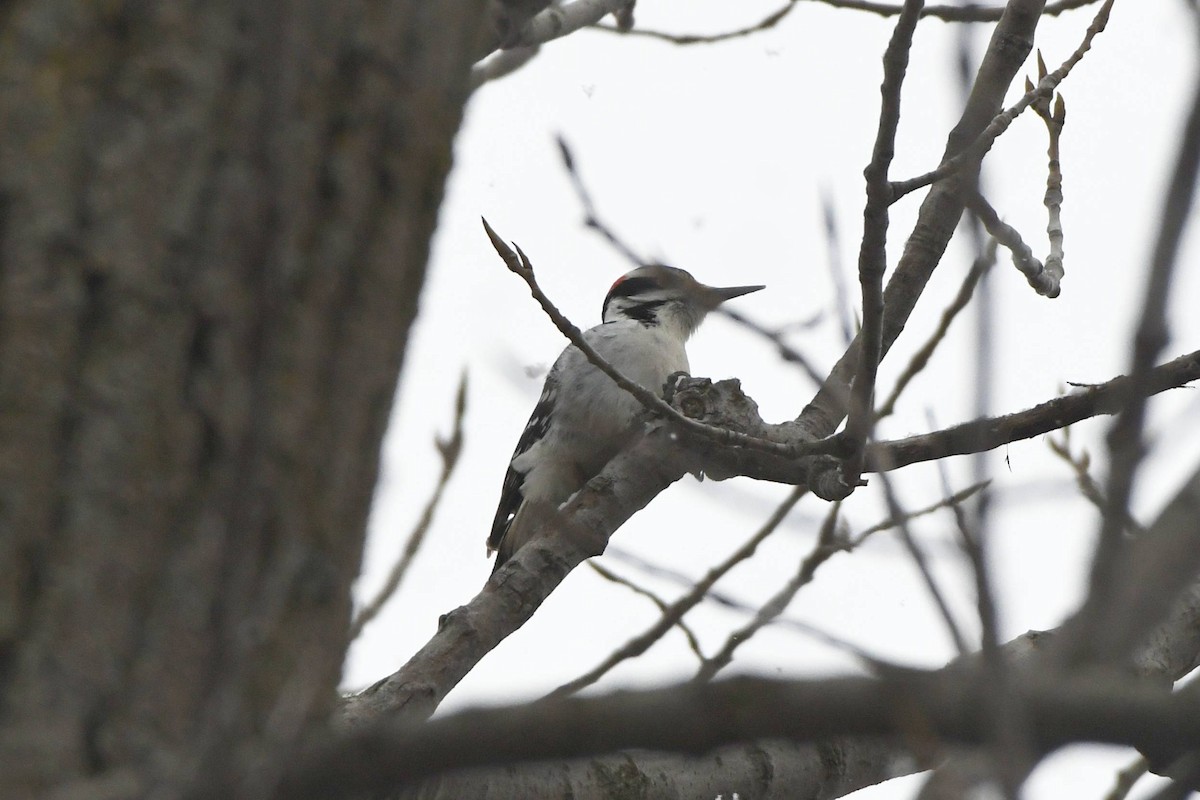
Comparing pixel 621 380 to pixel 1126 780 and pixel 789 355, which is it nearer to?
pixel 789 355

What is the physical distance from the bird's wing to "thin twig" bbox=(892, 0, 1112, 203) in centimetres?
308

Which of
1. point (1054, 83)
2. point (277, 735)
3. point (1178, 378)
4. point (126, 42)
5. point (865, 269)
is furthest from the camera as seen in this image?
point (1054, 83)

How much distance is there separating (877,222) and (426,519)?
5.75ft

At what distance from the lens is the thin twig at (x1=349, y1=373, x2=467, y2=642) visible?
3.49 metres

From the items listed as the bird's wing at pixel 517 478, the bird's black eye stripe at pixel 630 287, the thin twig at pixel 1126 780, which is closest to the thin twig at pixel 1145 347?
the thin twig at pixel 1126 780

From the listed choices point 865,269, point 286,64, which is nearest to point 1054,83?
point 865,269

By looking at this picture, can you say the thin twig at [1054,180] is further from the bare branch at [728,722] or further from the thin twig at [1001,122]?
the bare branch at [728,722]

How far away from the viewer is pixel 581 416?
5762 mm

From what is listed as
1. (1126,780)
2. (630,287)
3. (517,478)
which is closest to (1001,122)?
(1126,780)

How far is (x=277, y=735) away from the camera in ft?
3.77

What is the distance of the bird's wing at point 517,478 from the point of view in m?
5.89

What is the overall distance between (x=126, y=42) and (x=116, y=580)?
51 centimetres

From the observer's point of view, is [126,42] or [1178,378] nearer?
[126,42]

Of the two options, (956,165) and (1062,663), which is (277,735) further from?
(956,165)
